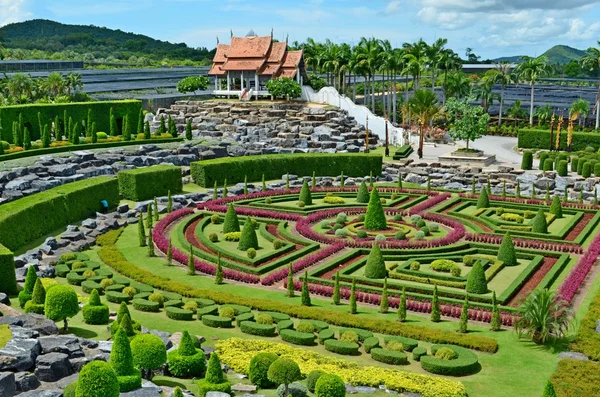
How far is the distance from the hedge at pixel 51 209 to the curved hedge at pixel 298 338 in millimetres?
20535

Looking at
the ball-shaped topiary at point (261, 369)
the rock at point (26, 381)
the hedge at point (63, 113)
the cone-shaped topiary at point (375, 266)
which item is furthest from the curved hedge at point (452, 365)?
the hedge at point (63, 113)

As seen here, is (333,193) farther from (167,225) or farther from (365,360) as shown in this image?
(365,360)

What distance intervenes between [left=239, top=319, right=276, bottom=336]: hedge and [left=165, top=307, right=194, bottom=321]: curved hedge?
316 cm

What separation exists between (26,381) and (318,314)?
14.4 meters

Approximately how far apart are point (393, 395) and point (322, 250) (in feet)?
65.1

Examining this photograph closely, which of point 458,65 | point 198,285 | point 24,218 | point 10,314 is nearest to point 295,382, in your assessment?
point 10,314

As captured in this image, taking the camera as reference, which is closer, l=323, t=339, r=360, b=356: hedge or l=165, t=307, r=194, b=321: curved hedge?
l=323, t=339, r=360, b=356: hedge

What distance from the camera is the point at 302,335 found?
3052 cm

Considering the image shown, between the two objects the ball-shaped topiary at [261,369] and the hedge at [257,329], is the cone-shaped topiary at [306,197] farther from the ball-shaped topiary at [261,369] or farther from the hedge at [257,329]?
the ball-shaped topiary at [261,369]

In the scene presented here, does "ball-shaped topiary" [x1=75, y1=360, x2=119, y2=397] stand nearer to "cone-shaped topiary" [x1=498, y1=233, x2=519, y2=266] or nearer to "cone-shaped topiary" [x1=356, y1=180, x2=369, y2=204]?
"cone-shaped topiary" [x1=498, y1=233, x2=519, y2=266]

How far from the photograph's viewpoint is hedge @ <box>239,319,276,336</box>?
103ft

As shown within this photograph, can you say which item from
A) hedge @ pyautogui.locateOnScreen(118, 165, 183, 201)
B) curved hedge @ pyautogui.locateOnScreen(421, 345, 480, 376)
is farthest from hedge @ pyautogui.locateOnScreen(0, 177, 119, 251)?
curved hedge @ pyautogui.locateOnScreen(421, 345, 480, 376)

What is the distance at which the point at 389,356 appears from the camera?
93.7 ft

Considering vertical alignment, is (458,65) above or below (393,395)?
above
